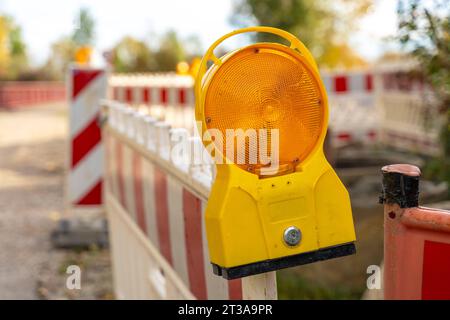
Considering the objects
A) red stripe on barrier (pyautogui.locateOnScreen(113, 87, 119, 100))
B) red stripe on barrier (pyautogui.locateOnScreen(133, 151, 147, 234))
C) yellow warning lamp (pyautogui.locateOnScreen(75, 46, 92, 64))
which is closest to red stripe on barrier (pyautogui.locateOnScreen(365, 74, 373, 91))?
red stripe on barrier (pyautogui.locateOnScreen(113, 87, 119, 100))

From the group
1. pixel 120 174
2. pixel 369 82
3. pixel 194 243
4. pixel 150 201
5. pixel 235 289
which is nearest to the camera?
pixel 235 289

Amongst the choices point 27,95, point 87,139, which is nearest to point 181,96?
point 87,139

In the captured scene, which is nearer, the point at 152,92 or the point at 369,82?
the point at 152,92

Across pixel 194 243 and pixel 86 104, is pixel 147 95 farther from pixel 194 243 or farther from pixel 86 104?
pixel 194 243


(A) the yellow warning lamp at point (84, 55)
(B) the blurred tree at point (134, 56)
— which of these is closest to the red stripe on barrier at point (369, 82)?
(A) the yellow warning lamp at point (84, 55)

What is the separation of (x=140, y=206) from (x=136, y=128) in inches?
13.9

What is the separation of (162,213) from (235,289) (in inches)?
35.8

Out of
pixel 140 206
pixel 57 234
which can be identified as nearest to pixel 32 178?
pixel 57 234

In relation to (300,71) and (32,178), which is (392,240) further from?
(32,178)

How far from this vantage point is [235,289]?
212cm

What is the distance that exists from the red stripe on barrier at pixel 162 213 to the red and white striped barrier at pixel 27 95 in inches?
1576

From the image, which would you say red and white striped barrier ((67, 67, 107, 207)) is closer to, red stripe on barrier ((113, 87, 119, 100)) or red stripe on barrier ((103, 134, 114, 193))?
red stripe on barrier ((103, 134, 114, 193))

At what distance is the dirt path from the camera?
5.61 metres

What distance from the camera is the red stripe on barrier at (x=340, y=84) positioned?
1366 cm
